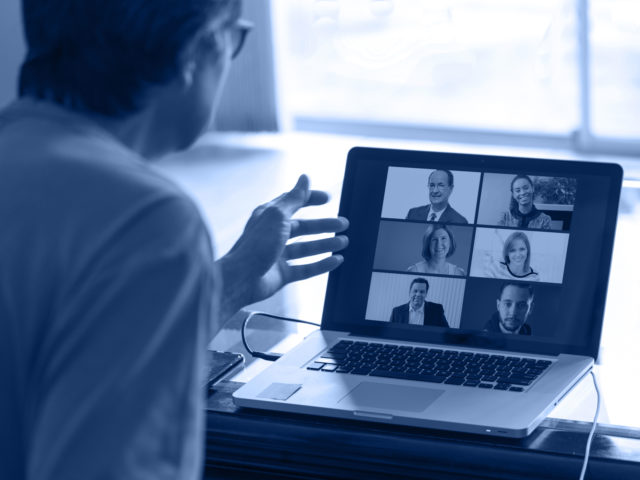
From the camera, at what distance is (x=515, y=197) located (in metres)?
1.35

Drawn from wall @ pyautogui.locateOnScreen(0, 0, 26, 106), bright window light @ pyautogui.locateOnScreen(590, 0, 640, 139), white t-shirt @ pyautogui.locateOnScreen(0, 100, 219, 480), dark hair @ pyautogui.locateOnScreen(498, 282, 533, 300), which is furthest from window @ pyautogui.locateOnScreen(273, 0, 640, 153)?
white t-shirt @ pyautogui.locateOnScreen(0, 100, 219, 480)

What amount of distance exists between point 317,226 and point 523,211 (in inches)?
10.6

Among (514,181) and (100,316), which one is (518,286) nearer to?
(514,181)

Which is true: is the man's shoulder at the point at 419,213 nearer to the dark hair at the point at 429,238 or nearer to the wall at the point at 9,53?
the dark hair at the point at 429,238

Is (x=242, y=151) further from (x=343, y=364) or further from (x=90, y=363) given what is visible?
(x=90, y=363)

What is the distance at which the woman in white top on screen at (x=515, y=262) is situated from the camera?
1.31 meters

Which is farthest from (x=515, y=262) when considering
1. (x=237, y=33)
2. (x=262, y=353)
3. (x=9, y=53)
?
(x=9, y=53)

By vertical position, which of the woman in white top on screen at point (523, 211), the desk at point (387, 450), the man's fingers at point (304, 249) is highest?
the woman in white top on screen at point (523, 211)

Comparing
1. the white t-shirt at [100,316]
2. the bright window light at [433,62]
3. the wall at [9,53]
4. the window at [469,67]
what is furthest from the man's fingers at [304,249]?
the wall at [9,53]

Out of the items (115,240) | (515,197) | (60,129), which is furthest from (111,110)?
(515,197)

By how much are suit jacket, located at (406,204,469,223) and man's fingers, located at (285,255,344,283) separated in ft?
0.36

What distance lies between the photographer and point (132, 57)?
790 mm

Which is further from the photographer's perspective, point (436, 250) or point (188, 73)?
point (436, 250)

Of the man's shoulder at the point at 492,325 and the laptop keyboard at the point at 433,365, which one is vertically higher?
the man's shoulder at the point at 492,325
